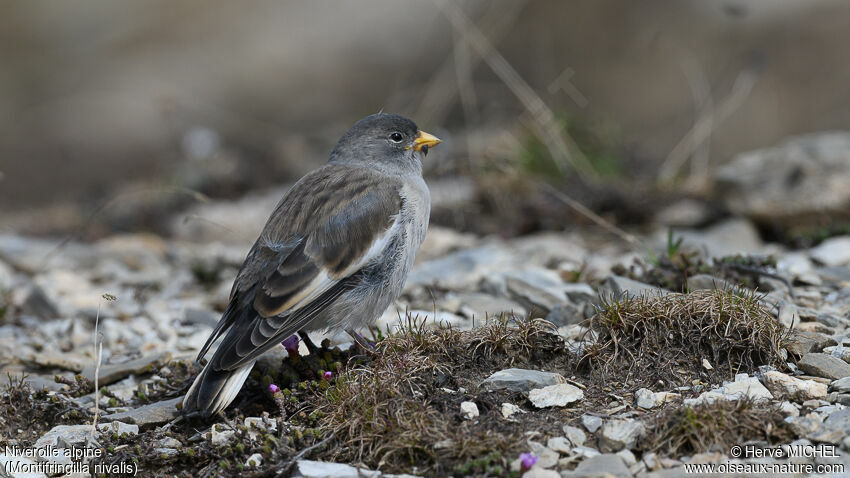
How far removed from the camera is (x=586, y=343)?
4.10 meters

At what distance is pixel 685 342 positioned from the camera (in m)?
3.93

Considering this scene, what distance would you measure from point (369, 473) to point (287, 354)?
1.33m

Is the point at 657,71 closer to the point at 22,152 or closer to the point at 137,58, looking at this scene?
the point at 22,152

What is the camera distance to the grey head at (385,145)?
17.5 feet

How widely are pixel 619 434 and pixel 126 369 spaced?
8.97 ft

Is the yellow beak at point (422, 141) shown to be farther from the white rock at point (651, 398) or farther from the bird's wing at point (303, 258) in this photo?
the white rock at point (651, 398)

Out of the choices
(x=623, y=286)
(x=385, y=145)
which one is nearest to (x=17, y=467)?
(x=385, y=145)

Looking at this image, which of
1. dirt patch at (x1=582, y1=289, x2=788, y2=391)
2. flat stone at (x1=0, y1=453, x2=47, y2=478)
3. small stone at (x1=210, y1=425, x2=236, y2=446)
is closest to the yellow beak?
dirt patch at (x1=582, y1=289, x2=788, y2=391)

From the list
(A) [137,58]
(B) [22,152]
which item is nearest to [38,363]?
(B) [22,152]

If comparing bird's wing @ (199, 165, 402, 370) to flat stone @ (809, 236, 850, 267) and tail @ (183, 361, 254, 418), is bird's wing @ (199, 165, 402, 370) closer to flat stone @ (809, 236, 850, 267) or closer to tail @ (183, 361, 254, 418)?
tail @ (183, 361, 254, 418)

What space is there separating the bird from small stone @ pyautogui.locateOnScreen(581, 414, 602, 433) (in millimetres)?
1198

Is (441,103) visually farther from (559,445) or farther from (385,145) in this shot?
(559,445)

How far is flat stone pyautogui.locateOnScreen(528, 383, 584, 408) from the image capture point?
364cm

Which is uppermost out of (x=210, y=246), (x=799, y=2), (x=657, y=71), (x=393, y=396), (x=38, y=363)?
(x=799, y=2)
